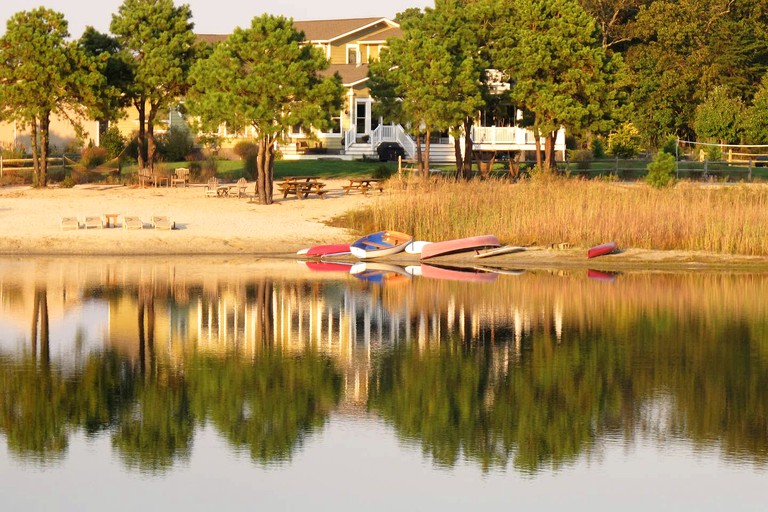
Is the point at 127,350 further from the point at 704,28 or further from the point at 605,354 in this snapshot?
the point at 704,28

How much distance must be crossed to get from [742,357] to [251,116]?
83.9ft

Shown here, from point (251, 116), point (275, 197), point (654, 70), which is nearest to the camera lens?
point (251, 116)

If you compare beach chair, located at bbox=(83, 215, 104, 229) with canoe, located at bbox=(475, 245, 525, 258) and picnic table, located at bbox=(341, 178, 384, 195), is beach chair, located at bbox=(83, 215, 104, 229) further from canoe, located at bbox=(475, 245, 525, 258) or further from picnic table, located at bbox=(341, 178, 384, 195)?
canoe, located at bbox=(475, 245, 525, 258)

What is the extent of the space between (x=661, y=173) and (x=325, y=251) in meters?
14.8

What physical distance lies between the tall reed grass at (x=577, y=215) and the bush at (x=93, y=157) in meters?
22.0

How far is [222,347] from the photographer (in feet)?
71.5

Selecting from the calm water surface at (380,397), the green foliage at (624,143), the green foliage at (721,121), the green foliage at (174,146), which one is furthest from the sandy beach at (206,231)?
the green foliage at (721,121)

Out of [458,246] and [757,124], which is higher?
[757,124]

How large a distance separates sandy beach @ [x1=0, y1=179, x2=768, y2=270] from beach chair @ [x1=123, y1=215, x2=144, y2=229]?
0.20m

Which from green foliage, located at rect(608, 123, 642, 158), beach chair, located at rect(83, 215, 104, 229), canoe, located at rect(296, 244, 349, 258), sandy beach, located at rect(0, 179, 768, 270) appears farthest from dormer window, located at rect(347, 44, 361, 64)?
canoe, located at rect(296, 244, 349, 258)

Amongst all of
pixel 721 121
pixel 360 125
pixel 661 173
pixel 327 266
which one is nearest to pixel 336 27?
pixel 360 125

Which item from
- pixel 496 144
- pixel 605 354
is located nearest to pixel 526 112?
pixel 496 144

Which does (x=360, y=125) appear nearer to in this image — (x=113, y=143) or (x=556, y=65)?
(x=113, y=143)

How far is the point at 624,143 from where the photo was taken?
6925 centimetres
